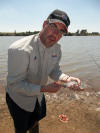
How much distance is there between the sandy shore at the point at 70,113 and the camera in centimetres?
438

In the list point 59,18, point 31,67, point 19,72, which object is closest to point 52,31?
point 59,18

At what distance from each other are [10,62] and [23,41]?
29 cm

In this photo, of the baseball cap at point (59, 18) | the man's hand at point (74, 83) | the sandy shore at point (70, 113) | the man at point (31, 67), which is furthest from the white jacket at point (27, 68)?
the sandy shore at point (70, 113)

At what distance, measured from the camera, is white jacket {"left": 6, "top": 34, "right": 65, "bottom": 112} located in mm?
2041

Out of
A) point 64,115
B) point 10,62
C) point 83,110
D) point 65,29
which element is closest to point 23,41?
point 10,62

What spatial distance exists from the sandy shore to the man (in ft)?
6.20

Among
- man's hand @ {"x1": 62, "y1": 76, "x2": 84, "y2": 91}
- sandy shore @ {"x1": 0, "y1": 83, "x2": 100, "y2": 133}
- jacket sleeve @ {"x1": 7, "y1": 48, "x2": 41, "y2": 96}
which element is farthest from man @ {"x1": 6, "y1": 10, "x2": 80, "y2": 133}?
sandy shore @ {"x1": 0, "y1": 83, "x2": 100, "y2": 133}

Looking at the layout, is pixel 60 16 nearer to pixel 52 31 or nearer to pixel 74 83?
pixel 52 31

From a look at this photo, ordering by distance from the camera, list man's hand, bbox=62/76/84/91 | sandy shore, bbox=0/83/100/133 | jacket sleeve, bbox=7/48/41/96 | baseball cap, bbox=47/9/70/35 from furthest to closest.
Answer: sandy shore, bbox=0/83/100/133 < man's hand, bbox=62/76/84/91 < baseball cap, bbox=47/9/70/35 < jacket sleeve, bbox=7/48/41/96

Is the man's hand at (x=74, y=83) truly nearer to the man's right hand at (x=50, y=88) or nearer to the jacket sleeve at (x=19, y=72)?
the man's right hand at (x=50, y=88)

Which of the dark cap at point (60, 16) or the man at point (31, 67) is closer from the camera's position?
the man at point (31, 67)

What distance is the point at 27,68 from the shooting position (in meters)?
2.16

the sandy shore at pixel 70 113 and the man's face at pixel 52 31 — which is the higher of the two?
the man's face at pixel 52 31

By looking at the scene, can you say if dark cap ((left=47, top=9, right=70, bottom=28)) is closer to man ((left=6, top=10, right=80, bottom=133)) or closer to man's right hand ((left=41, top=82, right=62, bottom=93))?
man ((left=6, top=10, right=80, bottom=133))
